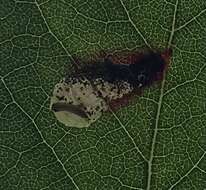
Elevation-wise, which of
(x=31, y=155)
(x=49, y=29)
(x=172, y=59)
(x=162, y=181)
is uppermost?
(x=49, y=29)

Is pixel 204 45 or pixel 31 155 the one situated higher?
pixel 204 45

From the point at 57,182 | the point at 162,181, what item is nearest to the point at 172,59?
the point at 162,181

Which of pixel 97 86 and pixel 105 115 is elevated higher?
pixel 97 86

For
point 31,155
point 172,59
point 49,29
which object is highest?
point 49,29

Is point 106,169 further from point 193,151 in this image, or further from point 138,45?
point 138,45

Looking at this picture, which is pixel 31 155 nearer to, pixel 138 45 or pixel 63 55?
pixel 63 55

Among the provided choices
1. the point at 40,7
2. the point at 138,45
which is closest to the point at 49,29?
the point at 40,7

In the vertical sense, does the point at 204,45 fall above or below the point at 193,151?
above
